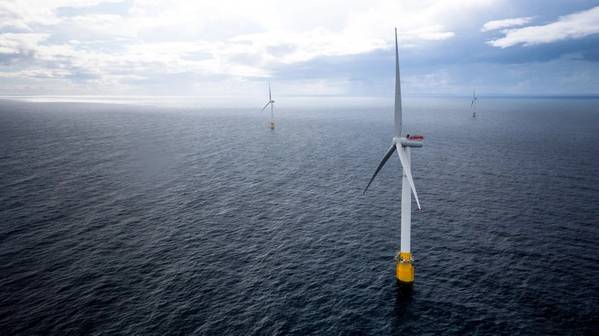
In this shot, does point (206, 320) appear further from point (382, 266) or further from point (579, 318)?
point (579, 318)

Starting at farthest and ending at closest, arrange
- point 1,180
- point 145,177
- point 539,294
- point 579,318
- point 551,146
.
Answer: point 551,146, point 145,177, point 1,180, point 539,294, point 579,318

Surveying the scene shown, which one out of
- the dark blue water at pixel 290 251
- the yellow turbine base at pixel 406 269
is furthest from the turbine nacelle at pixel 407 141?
the dark blue water at pixel 290 251

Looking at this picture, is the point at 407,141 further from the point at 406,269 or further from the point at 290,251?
the point at 290,251

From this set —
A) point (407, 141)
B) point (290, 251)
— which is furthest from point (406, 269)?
point (290, 251)

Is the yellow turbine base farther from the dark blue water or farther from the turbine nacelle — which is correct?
the turbine nacelle

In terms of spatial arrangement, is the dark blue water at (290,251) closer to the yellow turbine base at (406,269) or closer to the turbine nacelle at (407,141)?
the yellow turbine base at (406,269)

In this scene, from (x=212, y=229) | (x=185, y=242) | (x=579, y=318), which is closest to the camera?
(x=579, y=318)

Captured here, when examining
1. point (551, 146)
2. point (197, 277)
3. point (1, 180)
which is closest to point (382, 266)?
point (197, 277)

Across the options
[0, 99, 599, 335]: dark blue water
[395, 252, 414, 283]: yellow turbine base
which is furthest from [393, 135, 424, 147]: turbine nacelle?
[0, 99, 599, 335]: dark blue water
